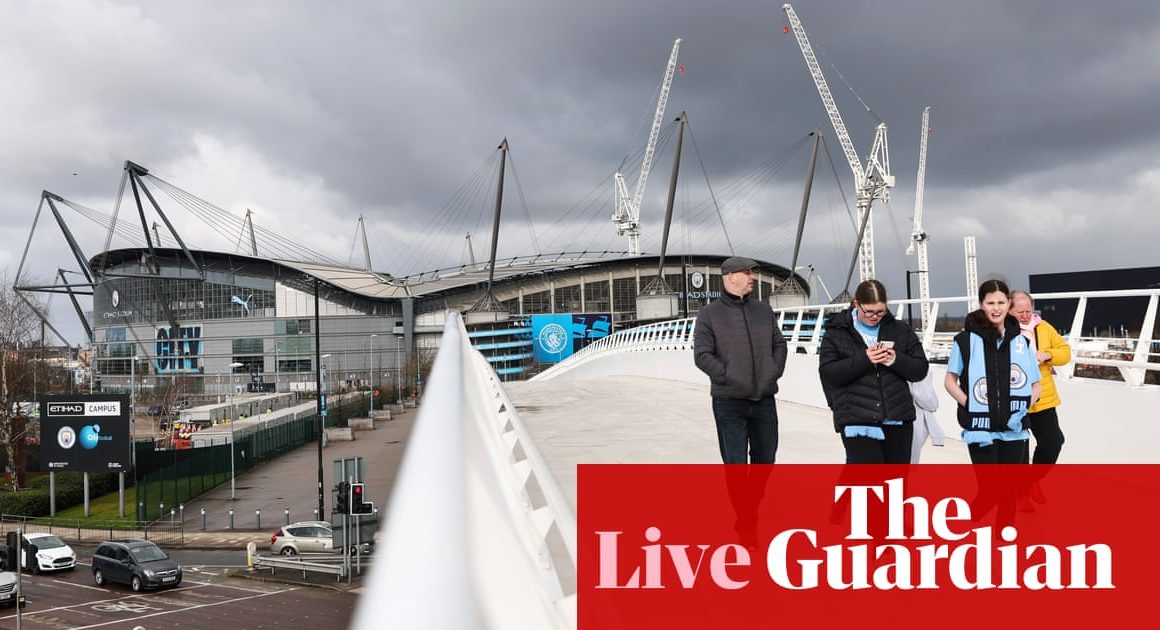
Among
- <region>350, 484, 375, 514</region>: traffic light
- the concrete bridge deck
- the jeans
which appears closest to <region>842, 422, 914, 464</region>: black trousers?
the jeans

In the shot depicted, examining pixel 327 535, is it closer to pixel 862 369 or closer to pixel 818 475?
pixel 818 475

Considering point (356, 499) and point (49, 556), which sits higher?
point (356, 499)

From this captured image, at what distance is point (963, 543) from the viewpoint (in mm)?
4840

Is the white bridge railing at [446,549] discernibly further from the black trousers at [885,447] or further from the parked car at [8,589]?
the parked car at [8,589]

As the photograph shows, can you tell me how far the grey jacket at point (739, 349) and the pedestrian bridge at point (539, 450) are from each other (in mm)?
1155

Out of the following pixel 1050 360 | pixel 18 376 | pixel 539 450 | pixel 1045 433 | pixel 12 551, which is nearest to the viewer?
pixel 1045 433

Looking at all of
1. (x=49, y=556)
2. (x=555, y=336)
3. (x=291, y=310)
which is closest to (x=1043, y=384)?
(x=49, y=556)

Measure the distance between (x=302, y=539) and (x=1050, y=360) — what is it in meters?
27.4

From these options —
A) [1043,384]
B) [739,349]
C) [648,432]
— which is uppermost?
[739,349]

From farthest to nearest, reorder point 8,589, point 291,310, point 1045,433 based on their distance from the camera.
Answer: point 291,310 < point 8,589 < point 1045,433

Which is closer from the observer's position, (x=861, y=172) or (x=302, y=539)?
(x=302, y=539)

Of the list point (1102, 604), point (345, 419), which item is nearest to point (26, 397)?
point (345, 419)

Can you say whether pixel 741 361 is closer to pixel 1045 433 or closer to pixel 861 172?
pixel 1045 433

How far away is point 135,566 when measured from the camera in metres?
30.5
